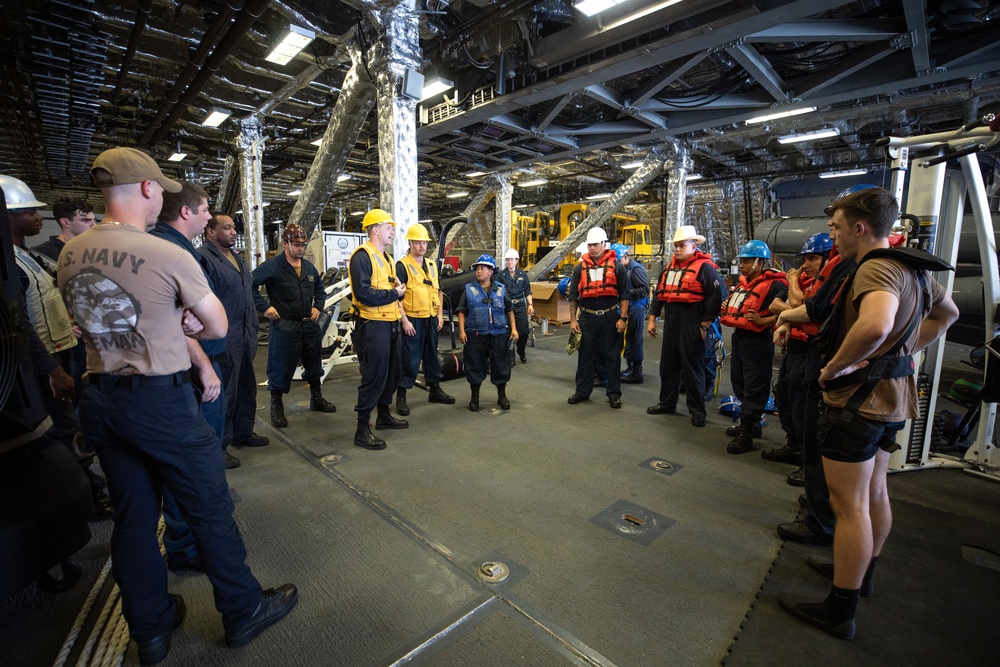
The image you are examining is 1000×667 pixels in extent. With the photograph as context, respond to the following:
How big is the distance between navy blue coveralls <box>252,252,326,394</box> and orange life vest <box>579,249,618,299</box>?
2636mm

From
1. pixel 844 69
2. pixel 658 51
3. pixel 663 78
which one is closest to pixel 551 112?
pixel 663 78

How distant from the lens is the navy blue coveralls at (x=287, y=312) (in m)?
3.83

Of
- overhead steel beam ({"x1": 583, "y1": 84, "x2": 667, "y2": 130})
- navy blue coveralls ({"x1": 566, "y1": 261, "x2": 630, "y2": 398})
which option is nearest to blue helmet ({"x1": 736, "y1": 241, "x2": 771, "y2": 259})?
navy blue coveralls ({"x1": 566, "y1": 261, "x2": 630, "y2": 398})

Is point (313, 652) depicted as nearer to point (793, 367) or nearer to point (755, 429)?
point (793, 367)

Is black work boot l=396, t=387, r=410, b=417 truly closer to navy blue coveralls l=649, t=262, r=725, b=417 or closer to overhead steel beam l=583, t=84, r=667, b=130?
navy blue coveralls l=649, t=262, r=725, b=417

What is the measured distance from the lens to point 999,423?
4.14 meters

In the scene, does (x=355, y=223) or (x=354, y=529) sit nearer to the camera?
(x=354, y=529)

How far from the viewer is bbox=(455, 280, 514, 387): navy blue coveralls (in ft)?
14.5

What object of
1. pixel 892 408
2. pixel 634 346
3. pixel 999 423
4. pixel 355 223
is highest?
pixel 355 223

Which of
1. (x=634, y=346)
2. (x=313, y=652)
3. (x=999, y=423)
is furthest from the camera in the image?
(x=634, y=346)

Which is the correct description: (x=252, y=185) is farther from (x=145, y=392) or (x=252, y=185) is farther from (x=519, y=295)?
(x=145, y=392)

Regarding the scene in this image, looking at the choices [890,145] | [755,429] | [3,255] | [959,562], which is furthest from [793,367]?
[3,255]

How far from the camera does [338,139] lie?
527cm

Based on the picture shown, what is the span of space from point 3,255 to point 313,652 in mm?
1942
